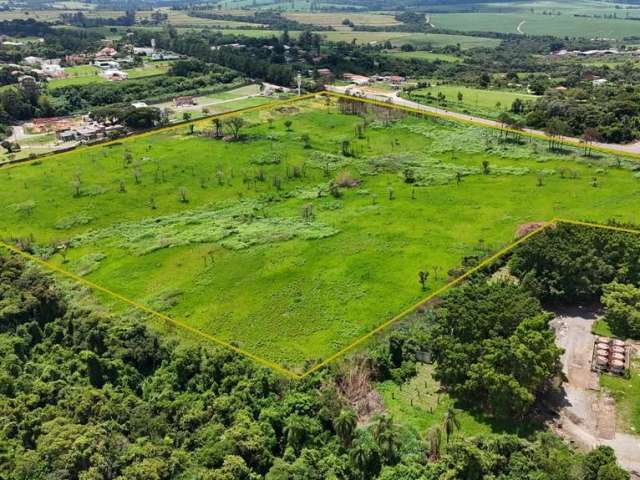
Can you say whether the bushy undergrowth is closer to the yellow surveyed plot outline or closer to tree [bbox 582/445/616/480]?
the yellow surveyed plot outline

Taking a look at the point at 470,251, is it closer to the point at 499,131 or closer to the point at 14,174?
the point at 499,131

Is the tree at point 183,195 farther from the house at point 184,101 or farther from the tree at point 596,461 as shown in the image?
the tree at point 596,461

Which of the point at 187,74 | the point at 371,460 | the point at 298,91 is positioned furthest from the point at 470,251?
the point at 187,74

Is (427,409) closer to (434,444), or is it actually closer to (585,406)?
(434,444)

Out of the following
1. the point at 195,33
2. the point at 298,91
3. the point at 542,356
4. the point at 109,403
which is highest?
the point at 195,33

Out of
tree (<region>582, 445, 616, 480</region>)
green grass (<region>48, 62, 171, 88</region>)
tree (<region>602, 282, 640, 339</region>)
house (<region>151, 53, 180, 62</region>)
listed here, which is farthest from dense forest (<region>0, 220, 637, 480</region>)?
house (<region>151, 53, 180, 62</region>)

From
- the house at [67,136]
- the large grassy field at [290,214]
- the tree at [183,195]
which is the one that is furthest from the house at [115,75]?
the tree at [183,195]

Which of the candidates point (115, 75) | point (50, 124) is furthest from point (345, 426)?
point (115, 75)
